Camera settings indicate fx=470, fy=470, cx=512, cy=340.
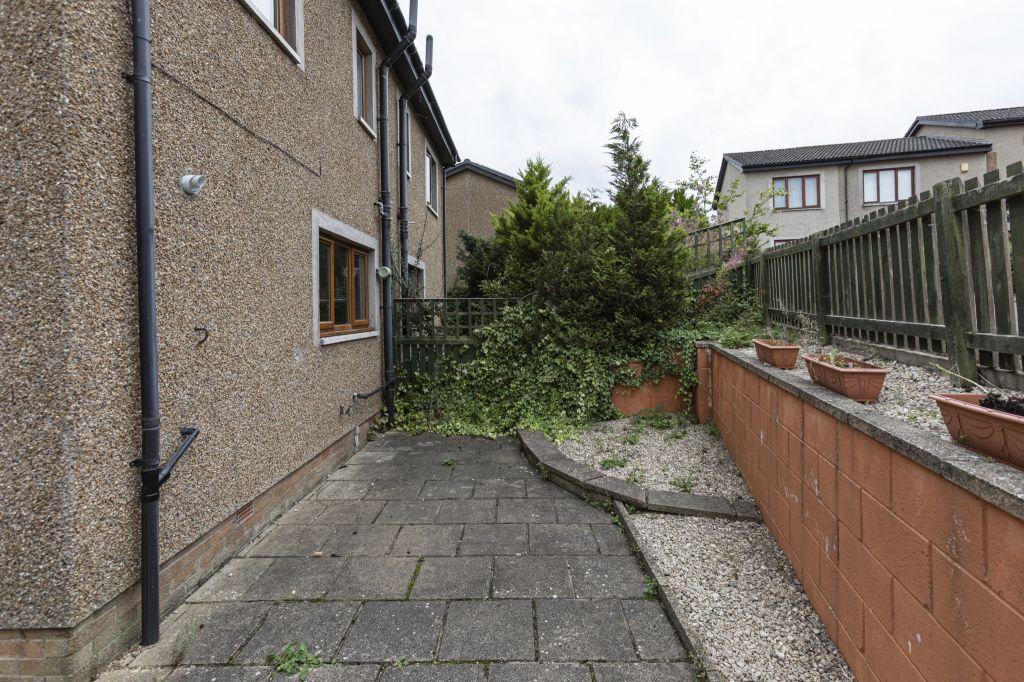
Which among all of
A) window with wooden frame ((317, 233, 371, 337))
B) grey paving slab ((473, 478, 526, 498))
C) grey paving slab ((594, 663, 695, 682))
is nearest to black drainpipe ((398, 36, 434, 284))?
window with wooden frame ((317, 233, 371, 337))

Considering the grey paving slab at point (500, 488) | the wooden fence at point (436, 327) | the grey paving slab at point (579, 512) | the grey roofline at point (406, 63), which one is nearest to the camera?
the grey paving slab at point (579, 512)

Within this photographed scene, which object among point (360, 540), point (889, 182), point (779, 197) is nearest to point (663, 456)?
point (360, 540)

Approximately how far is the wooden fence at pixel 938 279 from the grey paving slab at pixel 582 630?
2051mm

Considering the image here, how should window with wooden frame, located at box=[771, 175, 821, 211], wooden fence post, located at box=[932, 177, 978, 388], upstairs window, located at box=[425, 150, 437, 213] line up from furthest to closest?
window with wooden frame, located at box=[771, 175, 821, 211] → upstairs window, located at box=[425, 150, 437, 213] → wooden fence post, located at box=[932, 177, 978, 388]

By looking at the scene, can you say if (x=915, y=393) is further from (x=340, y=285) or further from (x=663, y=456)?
(x=340, y=285)

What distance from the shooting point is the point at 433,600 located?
2.56 metres

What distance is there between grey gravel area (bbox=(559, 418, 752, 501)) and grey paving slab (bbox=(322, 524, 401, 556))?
2.01 metres

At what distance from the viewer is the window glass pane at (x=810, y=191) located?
1900cm

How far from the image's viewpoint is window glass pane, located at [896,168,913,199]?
1870 centimetres

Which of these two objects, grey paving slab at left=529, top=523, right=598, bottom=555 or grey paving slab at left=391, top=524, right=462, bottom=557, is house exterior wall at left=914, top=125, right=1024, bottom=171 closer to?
grey paving slab at left=529, top=523, right=598, bottom=555

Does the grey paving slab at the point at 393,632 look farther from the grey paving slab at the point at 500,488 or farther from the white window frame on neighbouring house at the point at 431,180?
the white window frame on neighbouring house at the point at 431,180

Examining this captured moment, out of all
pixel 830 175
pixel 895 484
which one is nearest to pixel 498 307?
pixel 895 484

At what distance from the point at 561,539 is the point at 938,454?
2.34 meters

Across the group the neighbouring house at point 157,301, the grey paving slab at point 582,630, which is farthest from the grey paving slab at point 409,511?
the grey paving slab at point 582,630
